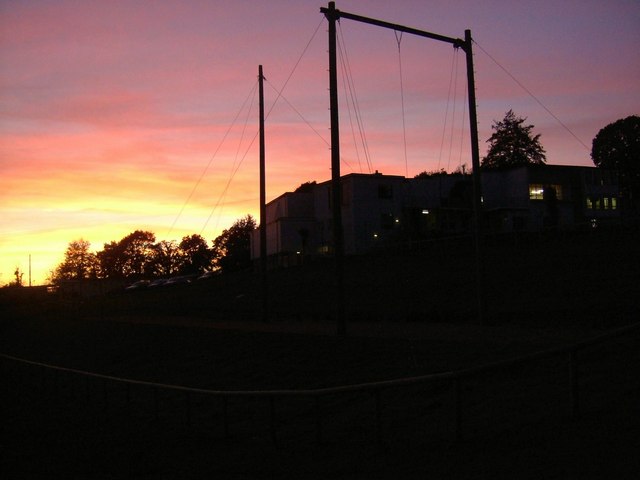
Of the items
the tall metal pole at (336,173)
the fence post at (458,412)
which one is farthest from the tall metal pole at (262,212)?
the fence post at (458,412)

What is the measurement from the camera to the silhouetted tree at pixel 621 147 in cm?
9389

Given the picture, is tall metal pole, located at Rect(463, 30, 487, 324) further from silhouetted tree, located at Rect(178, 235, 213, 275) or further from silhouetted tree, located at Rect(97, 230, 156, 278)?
silhouetted tree, located at Rect(97, 230, 156, 278)

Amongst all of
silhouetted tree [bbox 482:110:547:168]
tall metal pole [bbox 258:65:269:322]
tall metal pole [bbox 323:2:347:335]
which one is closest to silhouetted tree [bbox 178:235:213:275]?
silhouetted tree [bbox 482:110:547:168]

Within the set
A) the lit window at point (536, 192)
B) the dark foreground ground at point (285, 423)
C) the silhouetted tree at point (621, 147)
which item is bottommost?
the dark foreground ground at point (285, 423)

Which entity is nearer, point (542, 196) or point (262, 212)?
point (262, 212)

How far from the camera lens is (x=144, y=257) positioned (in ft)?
513

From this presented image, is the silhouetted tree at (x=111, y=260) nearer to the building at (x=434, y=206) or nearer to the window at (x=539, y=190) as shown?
the building at (x=434, y=206)

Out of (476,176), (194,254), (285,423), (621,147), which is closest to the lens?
(285,423)

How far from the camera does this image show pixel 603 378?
33.2 feet

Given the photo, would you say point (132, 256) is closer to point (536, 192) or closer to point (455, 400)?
point (536, 192)

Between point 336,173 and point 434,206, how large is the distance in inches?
1781

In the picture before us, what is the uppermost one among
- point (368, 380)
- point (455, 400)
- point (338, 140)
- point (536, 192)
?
point (536, 192)

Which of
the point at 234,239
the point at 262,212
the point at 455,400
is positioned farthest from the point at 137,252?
the point at 455,400

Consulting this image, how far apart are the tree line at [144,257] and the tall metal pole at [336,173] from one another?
4594 inches
